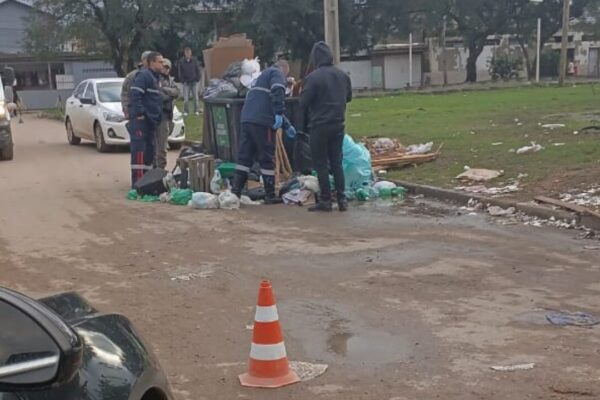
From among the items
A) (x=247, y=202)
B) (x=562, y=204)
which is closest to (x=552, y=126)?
(x=562, y=204)

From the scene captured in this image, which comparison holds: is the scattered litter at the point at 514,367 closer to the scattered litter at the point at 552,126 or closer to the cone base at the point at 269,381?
the cone base at the point at 269,381

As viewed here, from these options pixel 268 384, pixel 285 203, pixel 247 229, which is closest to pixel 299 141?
pixel 285 203

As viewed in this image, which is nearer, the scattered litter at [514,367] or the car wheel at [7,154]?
the scattered litter at [514,367]

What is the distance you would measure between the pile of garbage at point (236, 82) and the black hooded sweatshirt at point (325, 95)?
2.35m

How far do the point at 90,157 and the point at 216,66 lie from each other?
4330 millimetres

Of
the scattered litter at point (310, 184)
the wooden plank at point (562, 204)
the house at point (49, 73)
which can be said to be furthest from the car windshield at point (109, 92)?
the house at point (49, 73)

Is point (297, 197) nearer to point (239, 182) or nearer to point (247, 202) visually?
point (247, 202)

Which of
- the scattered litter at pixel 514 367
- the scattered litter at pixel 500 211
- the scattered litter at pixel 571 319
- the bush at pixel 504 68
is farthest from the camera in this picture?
the bush at pixel 504 68

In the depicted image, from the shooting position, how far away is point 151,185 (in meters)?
12.4

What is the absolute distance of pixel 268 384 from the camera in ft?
16.9

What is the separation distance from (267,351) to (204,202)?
21.1 ft

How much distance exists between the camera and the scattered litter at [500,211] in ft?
34.2

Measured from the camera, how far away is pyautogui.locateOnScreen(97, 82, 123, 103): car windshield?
19.6 m

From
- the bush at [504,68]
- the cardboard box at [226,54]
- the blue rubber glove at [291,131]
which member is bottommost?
the bush at [504,68]
